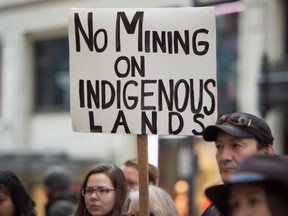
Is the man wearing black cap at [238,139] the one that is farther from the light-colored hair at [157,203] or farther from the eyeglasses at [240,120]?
the light-colored hair at [157,203]

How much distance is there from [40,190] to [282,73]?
7.48 m

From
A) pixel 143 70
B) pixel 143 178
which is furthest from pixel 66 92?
pixel 143 178

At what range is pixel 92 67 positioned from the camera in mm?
4844

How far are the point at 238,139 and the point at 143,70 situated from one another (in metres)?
0.94

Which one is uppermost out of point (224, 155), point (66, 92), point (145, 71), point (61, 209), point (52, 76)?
point (52, 76)

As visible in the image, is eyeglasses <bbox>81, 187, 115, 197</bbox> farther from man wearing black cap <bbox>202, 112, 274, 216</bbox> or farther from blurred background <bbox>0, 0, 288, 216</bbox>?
blurred background <bbox>0, 0, 288, 216</bbox>

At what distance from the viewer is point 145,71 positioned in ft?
15.8

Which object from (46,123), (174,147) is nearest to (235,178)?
(174,147)

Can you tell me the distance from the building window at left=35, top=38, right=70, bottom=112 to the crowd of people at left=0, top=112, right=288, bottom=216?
51.9 feet

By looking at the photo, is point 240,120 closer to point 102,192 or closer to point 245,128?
point 245,128

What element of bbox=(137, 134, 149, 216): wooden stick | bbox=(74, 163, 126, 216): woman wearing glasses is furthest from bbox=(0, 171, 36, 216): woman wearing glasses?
bbox=(137, 134, 149, 216): wooden stick

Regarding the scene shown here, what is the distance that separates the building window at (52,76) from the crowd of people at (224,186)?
15812 millimetres

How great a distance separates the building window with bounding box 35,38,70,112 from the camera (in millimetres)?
23595

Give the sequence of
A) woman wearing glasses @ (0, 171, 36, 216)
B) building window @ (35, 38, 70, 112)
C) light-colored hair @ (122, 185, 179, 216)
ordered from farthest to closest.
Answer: building window @ (35, 38, 70, 112) → woman wearing glasses @ (0, 171, 36, 216) → light-colored hair @ (122, 185, 179, 216)
